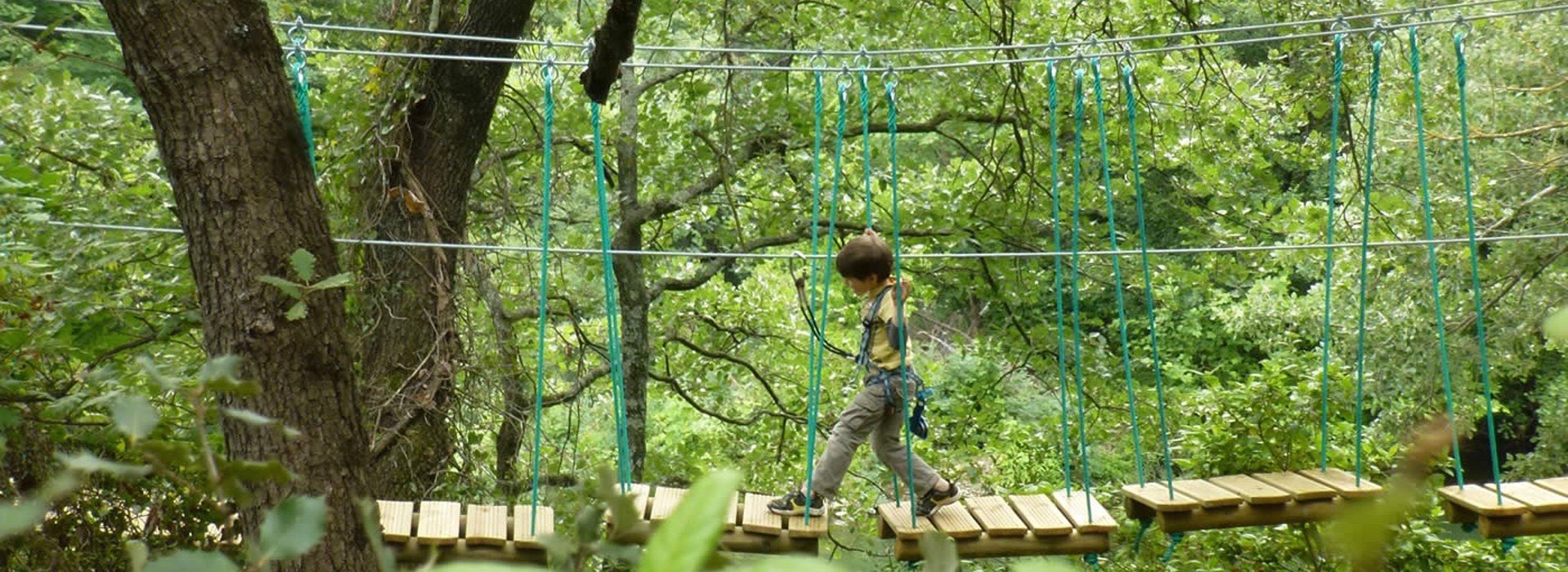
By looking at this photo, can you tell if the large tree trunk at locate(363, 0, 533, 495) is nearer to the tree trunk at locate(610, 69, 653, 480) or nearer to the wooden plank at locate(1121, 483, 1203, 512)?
the wooden plank at locate(1121, 483, 1203, 512)

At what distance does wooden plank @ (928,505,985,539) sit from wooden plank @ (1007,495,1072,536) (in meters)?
0.11

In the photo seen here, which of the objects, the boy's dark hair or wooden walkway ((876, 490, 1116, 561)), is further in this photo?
the boy's dark hair

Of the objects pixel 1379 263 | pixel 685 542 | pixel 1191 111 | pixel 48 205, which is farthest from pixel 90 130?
pixel 1379 263

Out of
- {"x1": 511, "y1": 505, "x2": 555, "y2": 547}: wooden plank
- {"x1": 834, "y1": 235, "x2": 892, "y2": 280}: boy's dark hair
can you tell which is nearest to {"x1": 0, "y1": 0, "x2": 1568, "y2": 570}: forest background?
{"x1": 834, "y1": 235, "x2": 892, "y2": 280}: boy's dark hair

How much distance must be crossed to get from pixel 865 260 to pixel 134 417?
2.67 m

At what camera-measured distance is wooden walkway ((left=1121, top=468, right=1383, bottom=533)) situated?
3.13 meters

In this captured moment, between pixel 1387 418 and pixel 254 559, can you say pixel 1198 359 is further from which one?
pixel 254 559

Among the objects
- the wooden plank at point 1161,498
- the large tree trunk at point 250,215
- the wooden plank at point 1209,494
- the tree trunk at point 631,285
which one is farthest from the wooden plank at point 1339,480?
the tree trunk at point 631,285

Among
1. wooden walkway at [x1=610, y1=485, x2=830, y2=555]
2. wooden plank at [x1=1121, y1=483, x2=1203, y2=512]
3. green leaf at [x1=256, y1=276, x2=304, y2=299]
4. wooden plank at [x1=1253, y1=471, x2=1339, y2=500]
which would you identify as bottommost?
wooden walkway at [x1=610, y1=485, x2=830, y2=555]

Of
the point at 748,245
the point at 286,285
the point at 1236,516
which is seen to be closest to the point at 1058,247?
the point at 1236,516

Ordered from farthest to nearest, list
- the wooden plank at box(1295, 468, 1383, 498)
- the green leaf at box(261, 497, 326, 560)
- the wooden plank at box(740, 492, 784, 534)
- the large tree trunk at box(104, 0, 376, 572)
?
the wooden plank at box(1295, 468, 1383, 498) < the wooden plank at box(740, 492, 784, 534) < the large tree trunk at box(104, 0, 376, 572) < the green leaf at box(261, 497, 326, 560)

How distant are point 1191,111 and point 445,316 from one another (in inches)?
120

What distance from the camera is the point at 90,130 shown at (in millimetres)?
3947

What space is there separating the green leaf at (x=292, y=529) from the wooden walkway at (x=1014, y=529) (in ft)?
8.18
